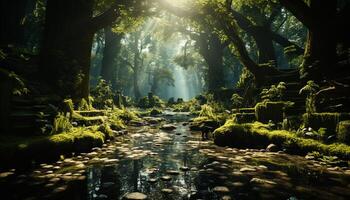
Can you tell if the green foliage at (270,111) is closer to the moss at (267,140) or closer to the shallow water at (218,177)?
the moss at (267,140)

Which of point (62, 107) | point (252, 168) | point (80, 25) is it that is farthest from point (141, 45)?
point (252, 168)

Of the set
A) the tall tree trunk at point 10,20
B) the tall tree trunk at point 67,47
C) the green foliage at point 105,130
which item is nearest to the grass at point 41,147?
the green foliage at point 105,130

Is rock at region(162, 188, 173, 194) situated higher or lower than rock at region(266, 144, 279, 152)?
lower

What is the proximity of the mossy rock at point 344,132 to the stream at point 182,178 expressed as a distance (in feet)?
2.72

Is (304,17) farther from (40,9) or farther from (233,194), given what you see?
(40,9)

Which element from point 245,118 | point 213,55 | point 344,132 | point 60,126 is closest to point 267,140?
point 344,132

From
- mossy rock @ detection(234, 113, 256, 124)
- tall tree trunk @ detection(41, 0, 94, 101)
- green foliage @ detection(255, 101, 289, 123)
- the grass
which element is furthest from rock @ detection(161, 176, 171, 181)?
tall tree trunk @ detection(41, 0, 94, 101)

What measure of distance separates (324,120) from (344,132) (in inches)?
34.3

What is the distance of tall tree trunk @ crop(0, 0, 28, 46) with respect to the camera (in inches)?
605

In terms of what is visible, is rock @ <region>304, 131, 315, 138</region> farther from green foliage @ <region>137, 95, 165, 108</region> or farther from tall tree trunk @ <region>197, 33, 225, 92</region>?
green foliage @ <region>137, 95, 165, 108</region>

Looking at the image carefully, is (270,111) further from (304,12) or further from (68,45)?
(68,45)

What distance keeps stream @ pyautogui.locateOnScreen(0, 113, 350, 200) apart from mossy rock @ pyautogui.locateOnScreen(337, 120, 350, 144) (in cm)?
83

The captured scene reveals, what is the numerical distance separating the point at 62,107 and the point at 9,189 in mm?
5105

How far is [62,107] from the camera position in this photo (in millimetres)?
8602
